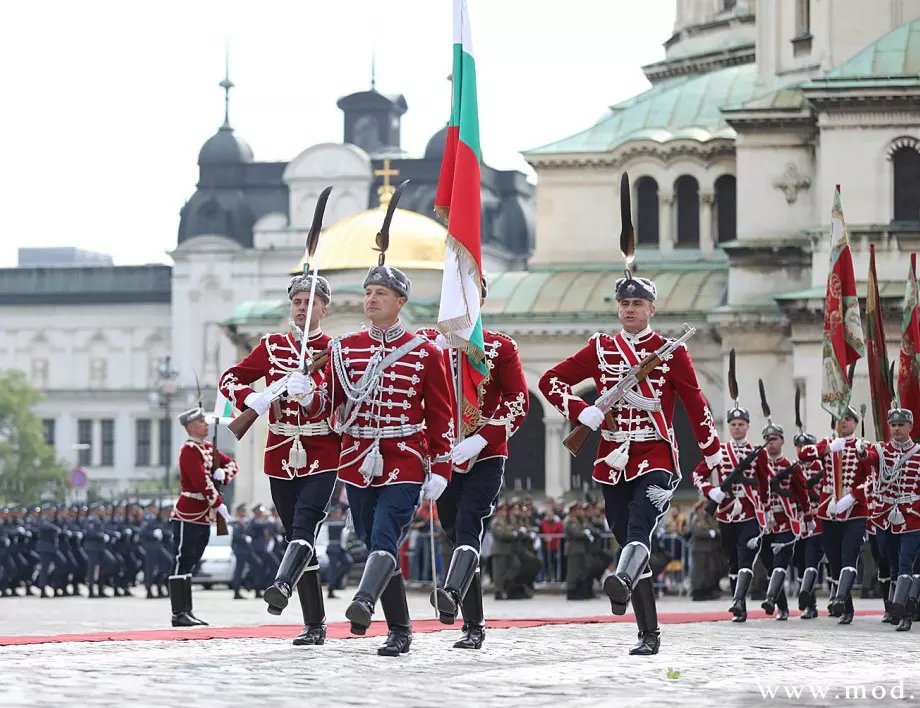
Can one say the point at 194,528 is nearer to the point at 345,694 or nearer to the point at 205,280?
the point at 345,694

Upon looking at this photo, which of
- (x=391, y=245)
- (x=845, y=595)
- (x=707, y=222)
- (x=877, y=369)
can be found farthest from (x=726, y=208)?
(x=845, y=595)

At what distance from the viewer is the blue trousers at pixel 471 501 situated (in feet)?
43.0

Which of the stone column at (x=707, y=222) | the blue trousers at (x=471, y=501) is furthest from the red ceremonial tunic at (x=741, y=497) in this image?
the stone column at (x=707, y=222)

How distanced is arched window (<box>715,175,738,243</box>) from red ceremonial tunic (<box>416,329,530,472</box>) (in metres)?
47.5

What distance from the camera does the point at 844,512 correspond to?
65.4ft

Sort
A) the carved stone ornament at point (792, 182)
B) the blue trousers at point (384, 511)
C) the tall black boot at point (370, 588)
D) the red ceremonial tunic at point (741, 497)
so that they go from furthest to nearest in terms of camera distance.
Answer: the carved stone ornament at point (792, 182), the red ceremonial tunic at point (741, 497), the blue trousers at point (384, 511), the tall black boot at point (370, 588)

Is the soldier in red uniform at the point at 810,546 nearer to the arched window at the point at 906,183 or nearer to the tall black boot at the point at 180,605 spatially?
the tall black boot at the point at 180,605

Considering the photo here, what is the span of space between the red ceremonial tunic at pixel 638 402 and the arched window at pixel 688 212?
48.2 metres

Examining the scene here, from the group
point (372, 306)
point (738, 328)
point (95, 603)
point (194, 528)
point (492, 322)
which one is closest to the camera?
point (372, 306)

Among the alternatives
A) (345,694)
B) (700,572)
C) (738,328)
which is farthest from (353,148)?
(345,694)

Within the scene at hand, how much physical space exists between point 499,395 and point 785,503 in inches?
327

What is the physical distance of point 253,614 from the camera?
24703 millimetres

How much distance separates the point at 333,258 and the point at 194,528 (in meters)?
43.1

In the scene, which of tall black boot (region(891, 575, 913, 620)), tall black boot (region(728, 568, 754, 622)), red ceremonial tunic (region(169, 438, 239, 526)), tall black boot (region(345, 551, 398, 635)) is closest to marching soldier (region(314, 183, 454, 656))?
tall black boot (region(345, 551, 398, 635))
